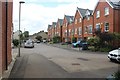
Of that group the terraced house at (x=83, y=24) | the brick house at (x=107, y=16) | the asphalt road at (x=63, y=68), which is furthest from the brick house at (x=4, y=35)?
the terraced house at (x=83, y=24)

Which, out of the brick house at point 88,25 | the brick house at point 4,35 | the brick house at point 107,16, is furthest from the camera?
the brick house at point 88,25

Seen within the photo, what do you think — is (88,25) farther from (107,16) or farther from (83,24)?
(107,16)

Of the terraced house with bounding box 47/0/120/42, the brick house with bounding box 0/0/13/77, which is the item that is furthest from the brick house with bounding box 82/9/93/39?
the brick house with bounding box 0/0/13/77

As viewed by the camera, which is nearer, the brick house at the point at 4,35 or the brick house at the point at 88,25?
the brick house at the point at 4,35

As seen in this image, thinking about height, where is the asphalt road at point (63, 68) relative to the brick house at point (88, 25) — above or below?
below

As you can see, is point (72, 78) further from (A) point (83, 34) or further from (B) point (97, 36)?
(A) point (83, 34)

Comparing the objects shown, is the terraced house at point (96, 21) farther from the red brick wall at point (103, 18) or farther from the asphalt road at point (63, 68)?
the asphalt road at point (63, 68)

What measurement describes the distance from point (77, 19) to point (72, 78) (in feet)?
149

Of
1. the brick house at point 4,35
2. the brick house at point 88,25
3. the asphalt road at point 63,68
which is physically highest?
the brick house at point 88,25

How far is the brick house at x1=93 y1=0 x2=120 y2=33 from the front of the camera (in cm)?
3559

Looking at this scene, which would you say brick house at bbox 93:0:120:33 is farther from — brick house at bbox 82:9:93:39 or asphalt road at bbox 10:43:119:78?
asphalt road at bbox 10:43:119:78

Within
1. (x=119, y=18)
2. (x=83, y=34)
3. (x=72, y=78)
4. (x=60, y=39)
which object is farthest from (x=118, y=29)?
(x=60, y=39)

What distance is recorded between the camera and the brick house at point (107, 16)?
35594 mm

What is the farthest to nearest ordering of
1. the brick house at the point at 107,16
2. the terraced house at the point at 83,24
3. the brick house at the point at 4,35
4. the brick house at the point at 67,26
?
the brick house at the point at 67,26
the terraced house at the point at 83,24
the brick house at the point at 107,16
the brick house at the point at 4,35
